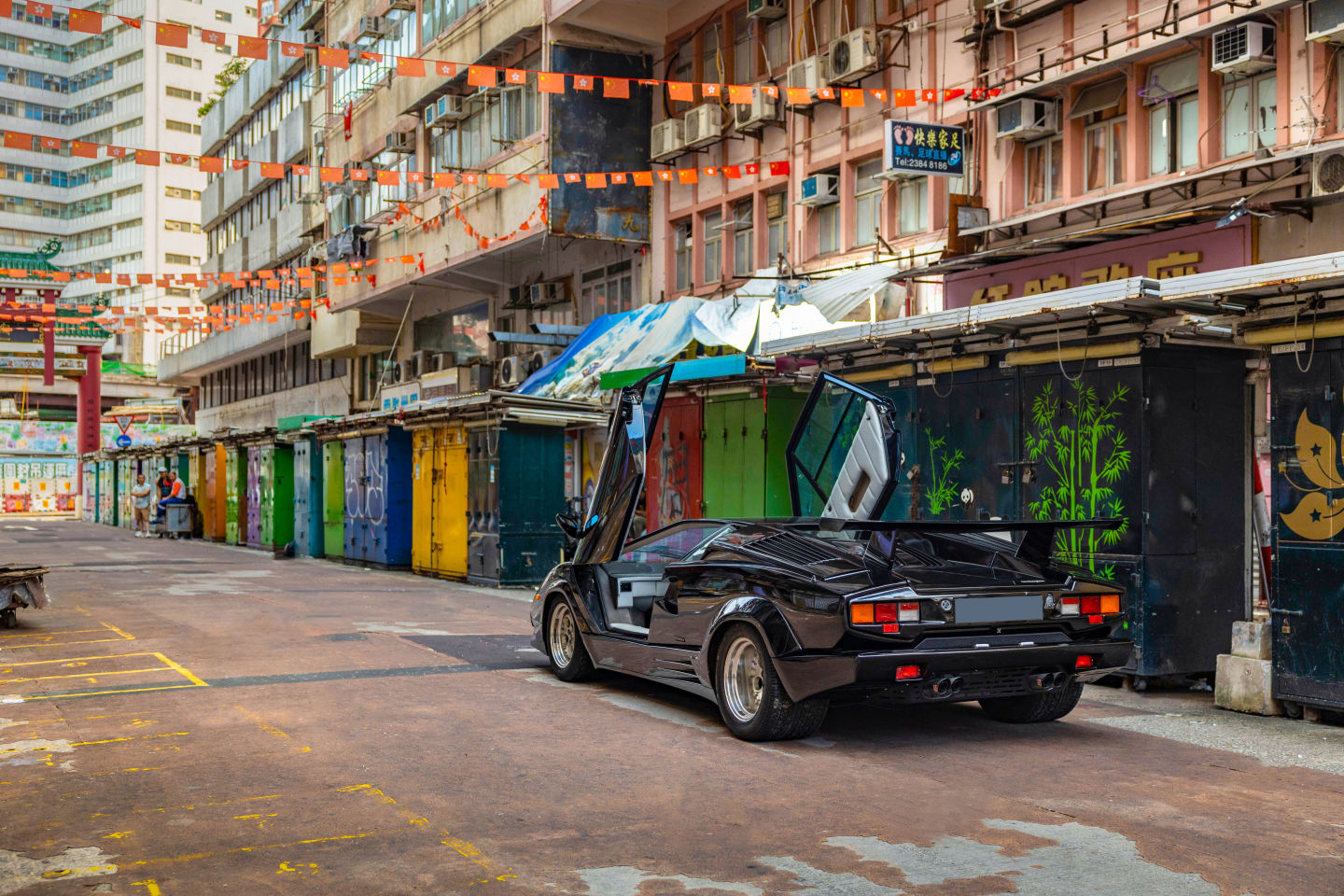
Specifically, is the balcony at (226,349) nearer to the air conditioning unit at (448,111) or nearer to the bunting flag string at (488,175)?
the air conditioning unit at (448,111)

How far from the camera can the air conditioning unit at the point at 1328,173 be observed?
11.6m

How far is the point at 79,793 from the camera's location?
5996 mm

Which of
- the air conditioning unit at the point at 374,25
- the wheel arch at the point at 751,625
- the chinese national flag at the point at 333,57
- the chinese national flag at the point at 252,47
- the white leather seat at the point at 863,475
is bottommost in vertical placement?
the wheel arch at the point at 751,625

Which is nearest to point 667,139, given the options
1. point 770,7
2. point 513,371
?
point 770,7

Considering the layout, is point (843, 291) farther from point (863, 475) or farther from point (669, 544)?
point (669, 544)

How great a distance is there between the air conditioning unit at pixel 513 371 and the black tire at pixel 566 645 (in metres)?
15.9

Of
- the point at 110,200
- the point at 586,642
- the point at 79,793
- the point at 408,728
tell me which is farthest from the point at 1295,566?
the point at 110,200

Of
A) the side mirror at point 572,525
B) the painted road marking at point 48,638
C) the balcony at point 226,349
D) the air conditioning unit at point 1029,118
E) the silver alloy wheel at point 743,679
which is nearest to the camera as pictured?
the silver alloy wheel at point 743,679

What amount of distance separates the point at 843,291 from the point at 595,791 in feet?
38.6

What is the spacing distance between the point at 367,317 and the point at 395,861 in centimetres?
3126

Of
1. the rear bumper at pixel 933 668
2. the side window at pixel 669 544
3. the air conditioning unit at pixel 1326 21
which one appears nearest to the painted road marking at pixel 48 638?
the side window at pixel 669 544

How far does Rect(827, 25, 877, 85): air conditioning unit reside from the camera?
57.5 feet

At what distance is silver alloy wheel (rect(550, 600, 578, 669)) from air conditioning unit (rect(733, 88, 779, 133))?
38.8 feet

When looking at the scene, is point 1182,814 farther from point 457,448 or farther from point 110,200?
point 110,200
